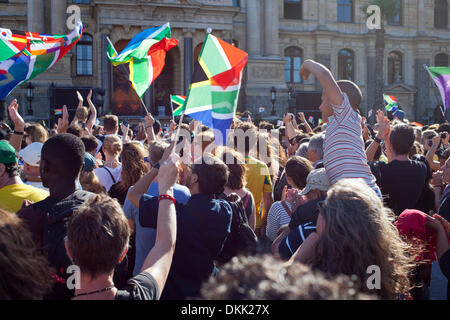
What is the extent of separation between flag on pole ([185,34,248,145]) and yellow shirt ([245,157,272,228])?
45 centimetres

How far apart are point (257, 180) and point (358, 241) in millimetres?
2937

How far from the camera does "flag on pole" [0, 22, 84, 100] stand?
7355 millimetres

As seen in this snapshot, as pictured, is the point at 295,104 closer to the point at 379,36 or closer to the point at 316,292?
the point at 379,36

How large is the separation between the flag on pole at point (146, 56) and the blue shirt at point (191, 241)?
195 inches

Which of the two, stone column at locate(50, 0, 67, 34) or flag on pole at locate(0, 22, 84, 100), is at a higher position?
stone column at locate(50, 0, 67, 34)

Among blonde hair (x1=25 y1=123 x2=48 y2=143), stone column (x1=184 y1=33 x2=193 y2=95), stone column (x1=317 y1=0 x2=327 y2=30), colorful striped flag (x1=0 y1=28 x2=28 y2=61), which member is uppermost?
stone column (x1=317 y1=0 x2=327 y2=30)

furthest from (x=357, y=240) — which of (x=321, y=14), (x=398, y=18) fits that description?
(x=398, y=18)

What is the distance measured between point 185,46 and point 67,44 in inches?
824

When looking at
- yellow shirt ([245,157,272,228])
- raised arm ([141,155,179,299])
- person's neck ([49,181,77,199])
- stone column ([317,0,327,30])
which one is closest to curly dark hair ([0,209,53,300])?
raised arm ([141,155,179,299])

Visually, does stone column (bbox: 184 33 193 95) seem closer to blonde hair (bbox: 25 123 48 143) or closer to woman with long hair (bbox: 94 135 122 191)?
blonde hair (bbox: 25 123 48 143)

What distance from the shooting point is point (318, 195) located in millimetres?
3510

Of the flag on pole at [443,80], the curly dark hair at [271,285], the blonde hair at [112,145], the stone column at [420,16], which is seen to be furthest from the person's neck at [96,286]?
the stone column at [420,16]

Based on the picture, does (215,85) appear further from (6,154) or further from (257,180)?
(6,154)
